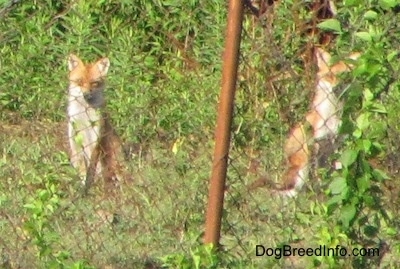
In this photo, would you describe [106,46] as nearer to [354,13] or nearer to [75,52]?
[75,52]

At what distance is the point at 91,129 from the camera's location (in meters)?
7.20

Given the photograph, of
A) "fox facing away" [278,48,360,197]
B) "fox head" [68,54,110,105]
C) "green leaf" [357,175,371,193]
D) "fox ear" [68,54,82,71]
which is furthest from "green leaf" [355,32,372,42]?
"fox head" [68,54,110,105]

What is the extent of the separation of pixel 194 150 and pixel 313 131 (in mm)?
1089

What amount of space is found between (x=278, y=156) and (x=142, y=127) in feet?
3.70

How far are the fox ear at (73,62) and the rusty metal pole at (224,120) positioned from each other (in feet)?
9.27

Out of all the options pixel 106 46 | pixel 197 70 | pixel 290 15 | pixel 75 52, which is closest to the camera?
pixel 197 70

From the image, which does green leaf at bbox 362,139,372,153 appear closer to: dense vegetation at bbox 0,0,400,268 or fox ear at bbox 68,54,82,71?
dense vegetation at bbox 0,0,400,268

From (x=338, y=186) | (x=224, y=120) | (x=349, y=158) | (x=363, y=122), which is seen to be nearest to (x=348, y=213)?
(x=338, y=186)

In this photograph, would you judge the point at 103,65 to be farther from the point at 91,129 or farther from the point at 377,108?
the point at 377,108

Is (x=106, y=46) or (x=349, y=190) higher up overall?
(x=106, y=46)

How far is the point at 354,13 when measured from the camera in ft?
16.1

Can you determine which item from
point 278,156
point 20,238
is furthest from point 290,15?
point 20,238

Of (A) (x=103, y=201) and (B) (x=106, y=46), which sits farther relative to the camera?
(B) (x=106, y=46)

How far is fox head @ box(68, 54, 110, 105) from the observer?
8164mm
